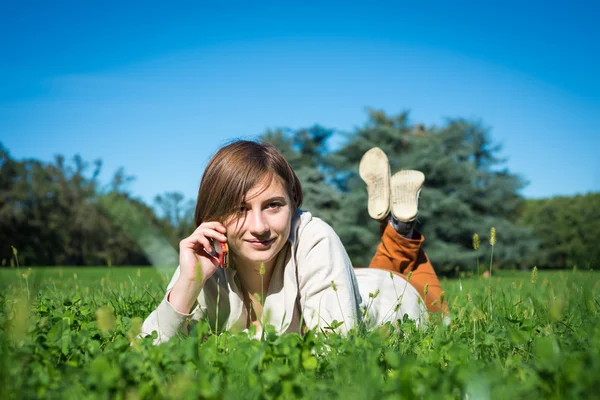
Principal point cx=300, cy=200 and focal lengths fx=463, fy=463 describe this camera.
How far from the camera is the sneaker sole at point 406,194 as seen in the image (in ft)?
14.8

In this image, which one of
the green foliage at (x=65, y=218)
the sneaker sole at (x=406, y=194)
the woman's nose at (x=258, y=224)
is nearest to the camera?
the woman's nose at (x=258, y=224)

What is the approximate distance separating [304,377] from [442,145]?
717 inches

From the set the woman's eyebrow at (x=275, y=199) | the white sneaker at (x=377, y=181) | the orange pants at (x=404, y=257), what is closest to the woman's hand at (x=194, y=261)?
the woman's eyebrow at (x=275, y=199)

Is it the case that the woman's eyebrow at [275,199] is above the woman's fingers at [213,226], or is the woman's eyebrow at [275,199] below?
above

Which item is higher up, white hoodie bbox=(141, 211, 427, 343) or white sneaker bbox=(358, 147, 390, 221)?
white sneaker bbox=(358, 147, 390, 221)

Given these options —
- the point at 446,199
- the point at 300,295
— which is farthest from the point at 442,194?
the point at 300,295

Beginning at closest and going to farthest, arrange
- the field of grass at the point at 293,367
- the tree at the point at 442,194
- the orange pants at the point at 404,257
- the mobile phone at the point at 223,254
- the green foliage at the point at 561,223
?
the field of grass at the point at 293,367, the mobile phone at the point at 223,254, the orange pants at the point at 404,257, the tree at the point at 442,194, the green foliage at the point at 561,223

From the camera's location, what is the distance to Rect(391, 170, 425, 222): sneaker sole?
4.50m

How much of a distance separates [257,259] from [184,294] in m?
0.46

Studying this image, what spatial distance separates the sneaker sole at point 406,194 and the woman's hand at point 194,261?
7.42ft

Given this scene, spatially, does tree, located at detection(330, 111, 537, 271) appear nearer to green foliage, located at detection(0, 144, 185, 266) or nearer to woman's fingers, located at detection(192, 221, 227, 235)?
woman's fingers, located at detection(192, 221, 227, 235)

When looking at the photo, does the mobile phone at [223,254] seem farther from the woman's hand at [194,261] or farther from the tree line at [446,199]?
the tree line at [446,199]

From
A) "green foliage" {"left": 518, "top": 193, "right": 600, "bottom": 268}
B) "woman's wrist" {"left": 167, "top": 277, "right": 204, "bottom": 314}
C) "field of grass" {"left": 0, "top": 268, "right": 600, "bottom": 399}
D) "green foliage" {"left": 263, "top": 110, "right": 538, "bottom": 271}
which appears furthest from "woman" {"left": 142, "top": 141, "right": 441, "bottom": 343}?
"green foliage" {"left": 518, "top": 193, "right": 600, "bottom": 268}

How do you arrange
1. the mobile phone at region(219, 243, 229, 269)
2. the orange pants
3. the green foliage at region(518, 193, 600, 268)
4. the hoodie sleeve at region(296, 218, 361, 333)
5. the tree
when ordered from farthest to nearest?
the green foliage at region(518, 193, 600, 268), the tree, the orange pants, the mobile phone at region(219, 243, 229, 269), the hoodie sleeve at region(296, 218, 361, 333)
